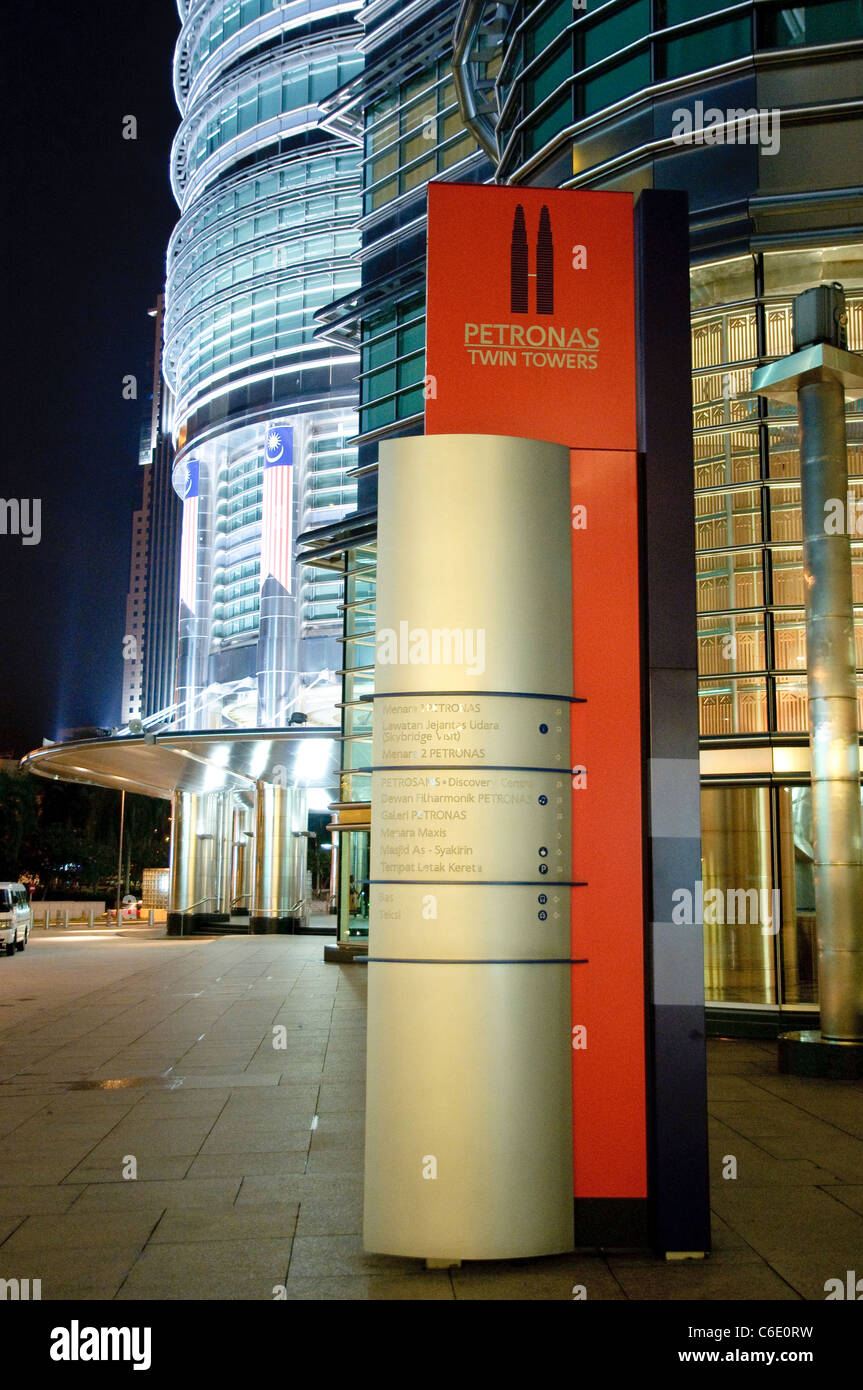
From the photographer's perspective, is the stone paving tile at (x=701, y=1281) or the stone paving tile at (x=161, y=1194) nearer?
the stone paving tile at (x=701, y=1281)

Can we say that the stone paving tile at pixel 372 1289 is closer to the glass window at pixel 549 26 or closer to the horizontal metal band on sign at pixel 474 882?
the horizontal metal band on sign at pixel 474 882

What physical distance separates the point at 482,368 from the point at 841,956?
829 centimetres

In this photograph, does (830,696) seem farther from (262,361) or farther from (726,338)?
(262,361)

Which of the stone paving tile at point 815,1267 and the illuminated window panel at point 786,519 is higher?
the illuminated window panel at point 786,519

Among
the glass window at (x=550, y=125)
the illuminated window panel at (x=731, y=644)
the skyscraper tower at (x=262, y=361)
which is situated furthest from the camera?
the skyscraper tower at (x=262, y=361)

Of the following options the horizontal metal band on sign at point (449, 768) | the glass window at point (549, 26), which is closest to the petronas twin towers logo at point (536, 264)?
the horizontal metal band on sign at point (449, 768)

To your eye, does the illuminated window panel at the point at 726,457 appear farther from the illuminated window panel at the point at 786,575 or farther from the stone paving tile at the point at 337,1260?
the stone paving tile at the point at 337,1260

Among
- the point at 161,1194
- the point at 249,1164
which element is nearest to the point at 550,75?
the point at 249,1164

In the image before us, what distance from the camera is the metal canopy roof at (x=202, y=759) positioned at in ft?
124

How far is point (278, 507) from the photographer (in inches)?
2394

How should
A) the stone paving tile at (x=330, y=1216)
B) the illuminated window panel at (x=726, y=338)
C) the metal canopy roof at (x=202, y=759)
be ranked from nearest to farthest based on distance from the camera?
the stone paving tile at (x=330, y=1216) < the illuminated window panel at (x=726, y=338) < the metal canopy roof at (x=202, y=759)

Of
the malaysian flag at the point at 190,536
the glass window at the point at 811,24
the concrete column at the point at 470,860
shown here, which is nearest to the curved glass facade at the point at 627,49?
the glass window at the point at 811,24

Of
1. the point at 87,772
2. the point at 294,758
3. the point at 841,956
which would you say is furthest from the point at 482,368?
the point at 87,772

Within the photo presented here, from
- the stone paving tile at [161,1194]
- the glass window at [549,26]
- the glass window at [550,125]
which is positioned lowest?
the stone paving tile at [161,1194]
